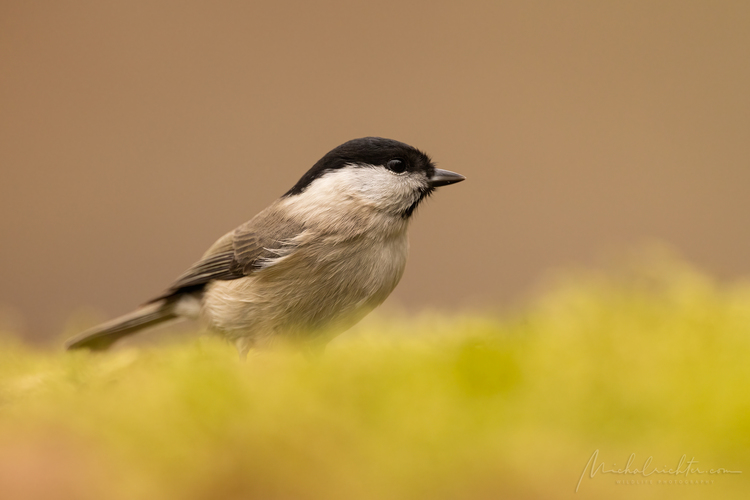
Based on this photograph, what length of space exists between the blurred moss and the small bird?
0.50 m

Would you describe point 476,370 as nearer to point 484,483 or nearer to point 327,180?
point 484,483

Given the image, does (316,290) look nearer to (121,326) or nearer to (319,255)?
(319,255)

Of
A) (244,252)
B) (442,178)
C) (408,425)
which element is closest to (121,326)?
(244,252)

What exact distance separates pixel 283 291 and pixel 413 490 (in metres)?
0.74

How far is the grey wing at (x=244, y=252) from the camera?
1.09m

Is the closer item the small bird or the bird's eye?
the small bird

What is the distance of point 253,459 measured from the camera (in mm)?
364

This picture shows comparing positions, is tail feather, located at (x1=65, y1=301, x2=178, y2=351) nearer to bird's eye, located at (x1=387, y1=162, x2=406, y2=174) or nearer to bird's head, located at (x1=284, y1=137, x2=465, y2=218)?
bird's head, located at (x1=284, y1=137, x2=465, y2=218)

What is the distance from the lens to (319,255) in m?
1.04

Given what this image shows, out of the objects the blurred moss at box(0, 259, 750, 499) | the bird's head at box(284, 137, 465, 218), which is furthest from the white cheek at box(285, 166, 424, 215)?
the blurred moss at box(0, 259, 750, 499)

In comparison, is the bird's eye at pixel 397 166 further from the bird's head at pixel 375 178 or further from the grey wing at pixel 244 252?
the grey wing at pixel 244 252

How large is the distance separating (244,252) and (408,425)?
850 millimetres

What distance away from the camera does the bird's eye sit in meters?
1.20

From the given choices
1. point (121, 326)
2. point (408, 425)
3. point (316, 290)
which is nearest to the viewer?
point (408, 425)
